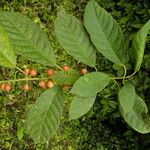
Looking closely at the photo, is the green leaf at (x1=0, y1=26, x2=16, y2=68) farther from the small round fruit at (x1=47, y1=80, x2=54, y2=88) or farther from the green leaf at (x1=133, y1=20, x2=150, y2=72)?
the green leaf at (x1=133, y1=20, x2=150, y2=72)

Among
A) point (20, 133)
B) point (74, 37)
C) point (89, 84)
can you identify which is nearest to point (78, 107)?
point (89, 84)

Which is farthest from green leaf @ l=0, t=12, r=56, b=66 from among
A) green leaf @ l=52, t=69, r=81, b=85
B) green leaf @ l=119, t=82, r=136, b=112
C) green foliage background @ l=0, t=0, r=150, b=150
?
green foliage background @ l=0, t=0, r=150, b=150

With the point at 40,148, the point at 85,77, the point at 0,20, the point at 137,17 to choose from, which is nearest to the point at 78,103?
the point at 85,77

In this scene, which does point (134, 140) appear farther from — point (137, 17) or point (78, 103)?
point (78, 103)

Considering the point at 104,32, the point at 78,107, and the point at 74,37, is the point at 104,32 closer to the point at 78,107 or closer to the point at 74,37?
the point at 74,37

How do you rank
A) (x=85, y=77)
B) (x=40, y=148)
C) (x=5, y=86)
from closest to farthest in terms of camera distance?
(x=85, y=77), (x=5, y=86), (x=40, y=148)

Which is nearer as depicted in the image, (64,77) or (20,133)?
(64,77)

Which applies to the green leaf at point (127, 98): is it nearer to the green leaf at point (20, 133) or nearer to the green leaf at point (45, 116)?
the green leaf at point (45, 116)
